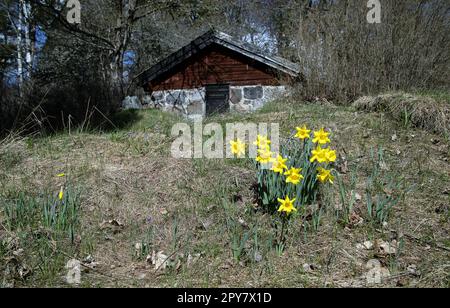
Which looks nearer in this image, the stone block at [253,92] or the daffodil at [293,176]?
the daffodil at [293,176]

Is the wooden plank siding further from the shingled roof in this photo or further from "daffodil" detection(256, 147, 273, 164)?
"daffodil" detection(256, 147, 273, 164)

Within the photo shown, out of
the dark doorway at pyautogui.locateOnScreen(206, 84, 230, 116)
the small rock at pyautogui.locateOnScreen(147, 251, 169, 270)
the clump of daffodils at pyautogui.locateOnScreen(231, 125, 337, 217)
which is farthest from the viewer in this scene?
the dark doorway at pyautogui.locateOnScreen(206, 84, 230, 116)

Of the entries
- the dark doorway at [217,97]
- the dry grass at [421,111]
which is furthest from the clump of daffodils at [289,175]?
the dark doorway at [217,97]

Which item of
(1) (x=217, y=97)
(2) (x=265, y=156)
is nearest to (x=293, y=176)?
(2) (x=265, y=156)

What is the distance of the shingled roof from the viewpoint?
10.0m

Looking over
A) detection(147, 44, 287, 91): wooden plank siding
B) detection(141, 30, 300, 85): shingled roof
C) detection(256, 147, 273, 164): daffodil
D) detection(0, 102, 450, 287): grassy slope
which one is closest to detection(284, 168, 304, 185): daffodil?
detection(256, 147, 273, 164): daffodil

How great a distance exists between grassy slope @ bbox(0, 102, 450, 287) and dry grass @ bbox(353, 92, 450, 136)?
0.16 meters

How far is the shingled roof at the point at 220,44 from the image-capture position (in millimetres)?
10041

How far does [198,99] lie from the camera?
11.6 m

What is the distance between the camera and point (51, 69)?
12.7 meters

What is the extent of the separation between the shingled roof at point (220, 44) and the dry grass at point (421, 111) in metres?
5.08

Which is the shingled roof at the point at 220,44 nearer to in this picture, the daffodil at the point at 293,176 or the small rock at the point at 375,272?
the daffodil at the point at 293,176
